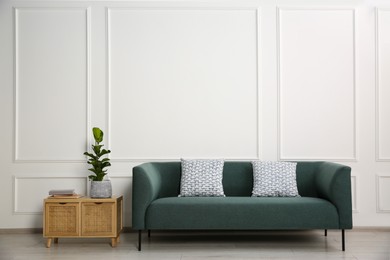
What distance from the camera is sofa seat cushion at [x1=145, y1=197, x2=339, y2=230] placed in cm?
459

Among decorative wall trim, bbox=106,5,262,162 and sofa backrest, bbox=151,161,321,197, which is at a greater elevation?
decorative wall trim, bbox=106,5,262,162

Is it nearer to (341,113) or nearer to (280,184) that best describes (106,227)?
(280,184)

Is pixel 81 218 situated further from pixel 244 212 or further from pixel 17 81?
pixel 17 81

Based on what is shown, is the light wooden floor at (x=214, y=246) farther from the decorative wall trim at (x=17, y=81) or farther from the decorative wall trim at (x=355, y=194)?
the decorative wall trim at (x=17, y=81)

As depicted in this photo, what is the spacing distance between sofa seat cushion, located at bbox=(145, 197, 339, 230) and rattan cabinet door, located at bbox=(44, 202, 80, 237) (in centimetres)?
77

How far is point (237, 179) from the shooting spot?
5.32m

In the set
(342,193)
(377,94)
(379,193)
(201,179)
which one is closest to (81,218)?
(201,179)

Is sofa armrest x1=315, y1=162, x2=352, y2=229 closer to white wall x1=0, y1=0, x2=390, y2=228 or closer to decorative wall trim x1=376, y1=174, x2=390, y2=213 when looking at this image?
white wall x1=0, y1=0, x2=390, y2=228

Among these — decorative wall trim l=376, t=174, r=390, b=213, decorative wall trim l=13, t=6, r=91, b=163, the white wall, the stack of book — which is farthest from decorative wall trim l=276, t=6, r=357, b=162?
the stack of book

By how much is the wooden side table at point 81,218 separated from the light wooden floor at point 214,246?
12 cm

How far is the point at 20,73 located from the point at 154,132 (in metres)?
1.63

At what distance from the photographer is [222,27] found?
5.75m

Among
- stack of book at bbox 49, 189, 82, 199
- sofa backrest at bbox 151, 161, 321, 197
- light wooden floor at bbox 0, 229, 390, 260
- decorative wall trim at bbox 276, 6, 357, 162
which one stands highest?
decorative wall trim at bbox 276, 6, 357, 162

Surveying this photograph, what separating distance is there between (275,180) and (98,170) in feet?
5.82
